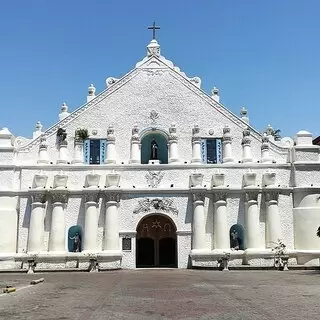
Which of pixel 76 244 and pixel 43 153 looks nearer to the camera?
pixel 76 244

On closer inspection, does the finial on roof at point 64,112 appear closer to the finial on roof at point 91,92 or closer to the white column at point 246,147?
the finial on roof at point 91,92

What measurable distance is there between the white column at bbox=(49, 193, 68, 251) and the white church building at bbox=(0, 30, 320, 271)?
0.24 feet

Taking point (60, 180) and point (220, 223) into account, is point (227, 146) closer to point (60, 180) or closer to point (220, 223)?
point (220, 223)

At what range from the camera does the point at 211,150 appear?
39.4 metres

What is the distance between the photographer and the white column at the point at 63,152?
38156mm

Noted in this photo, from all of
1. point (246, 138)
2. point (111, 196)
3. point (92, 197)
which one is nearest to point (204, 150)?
point (246, 138)

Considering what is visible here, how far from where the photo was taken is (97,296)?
54.7 ft

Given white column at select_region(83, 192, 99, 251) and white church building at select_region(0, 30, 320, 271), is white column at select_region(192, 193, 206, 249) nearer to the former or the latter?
white church building at select_region(0, 30, 320, 271)

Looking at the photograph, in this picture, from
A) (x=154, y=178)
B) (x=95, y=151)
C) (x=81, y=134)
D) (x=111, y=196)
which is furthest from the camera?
(x=95, y=151)

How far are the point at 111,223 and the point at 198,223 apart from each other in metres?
6.18

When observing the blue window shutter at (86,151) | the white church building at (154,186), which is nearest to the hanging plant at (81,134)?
the white church building at (154,186)

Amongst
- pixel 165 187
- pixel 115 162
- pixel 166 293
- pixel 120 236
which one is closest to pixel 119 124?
pixel 115 162

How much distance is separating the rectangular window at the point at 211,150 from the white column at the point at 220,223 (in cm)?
336

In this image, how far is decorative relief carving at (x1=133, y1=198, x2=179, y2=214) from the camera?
122 feet
